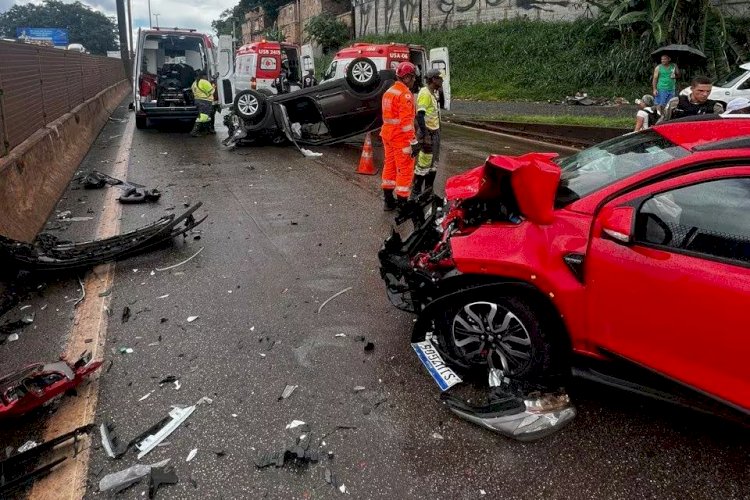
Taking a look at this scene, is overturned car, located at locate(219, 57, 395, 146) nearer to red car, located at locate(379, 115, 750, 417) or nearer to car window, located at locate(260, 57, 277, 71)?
car window, located at locate(260, 57, 277, 71)

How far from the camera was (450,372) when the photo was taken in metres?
3.07

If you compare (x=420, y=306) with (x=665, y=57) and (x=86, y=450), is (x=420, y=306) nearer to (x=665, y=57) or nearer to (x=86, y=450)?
(x=86, y=450)

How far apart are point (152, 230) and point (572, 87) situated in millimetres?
16723

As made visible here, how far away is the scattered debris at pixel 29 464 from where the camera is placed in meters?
2.22

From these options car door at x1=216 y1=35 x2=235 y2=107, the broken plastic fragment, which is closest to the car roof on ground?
the broken plastic fragment

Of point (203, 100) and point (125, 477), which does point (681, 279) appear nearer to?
point (125, 477)

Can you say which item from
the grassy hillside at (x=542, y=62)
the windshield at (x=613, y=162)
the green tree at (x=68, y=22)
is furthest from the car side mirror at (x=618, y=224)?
the green tree at (x=68, y=22)

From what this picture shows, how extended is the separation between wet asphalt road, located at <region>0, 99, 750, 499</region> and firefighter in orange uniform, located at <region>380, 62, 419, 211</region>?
4.63 feet

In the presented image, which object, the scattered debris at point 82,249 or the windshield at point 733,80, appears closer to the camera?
the scattered debris at point 82,249

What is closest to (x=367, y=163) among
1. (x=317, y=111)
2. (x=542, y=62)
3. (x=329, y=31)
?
(x=317, y=111)

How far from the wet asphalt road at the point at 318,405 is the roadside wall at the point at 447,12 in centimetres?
1939

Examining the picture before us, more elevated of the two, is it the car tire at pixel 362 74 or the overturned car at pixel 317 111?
the car tire at pixel 362 74

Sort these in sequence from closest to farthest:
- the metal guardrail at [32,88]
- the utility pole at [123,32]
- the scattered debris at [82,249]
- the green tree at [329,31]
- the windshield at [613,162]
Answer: the windshield at [613,162], the scattered debris at [82,249], the metal guardrail at [32,88], the utility pole at [123,32], the green tree at [329,31]

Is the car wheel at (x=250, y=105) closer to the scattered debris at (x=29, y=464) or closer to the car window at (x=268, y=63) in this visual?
the car window at (x=268, y=63)
